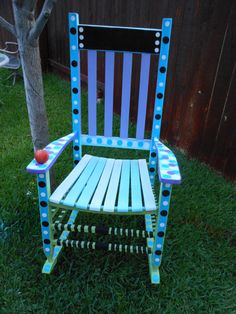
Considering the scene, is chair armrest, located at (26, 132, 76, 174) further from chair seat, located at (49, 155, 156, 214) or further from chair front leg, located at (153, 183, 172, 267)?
chair front leg, located at (153, 183, 172, 267)

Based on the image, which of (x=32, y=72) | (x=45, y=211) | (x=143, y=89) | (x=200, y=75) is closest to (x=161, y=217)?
(x=45, y=211)

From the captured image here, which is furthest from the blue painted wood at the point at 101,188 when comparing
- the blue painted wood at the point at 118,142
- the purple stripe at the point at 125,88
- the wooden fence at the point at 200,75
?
the wooden fence at the point at 200,75

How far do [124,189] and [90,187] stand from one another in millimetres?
157

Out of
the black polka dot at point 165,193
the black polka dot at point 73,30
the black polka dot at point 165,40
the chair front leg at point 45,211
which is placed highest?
the black polka dot at point 73,30

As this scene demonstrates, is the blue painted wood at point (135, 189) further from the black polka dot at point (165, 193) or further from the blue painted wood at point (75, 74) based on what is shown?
the blue painted wood at point (75, 74)

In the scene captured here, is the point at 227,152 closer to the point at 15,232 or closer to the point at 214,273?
the point at 214,273

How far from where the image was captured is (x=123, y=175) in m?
1.41

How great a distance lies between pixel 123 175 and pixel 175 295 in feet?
2.08

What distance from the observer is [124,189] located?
1.27 m

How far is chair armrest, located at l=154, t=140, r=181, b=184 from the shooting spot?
3.45 feet

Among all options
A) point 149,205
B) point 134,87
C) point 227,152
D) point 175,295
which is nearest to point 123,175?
point 149,205

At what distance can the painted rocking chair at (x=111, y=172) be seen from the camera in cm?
114

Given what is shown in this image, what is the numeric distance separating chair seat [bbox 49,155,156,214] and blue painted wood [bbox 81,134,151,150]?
0.30 feet

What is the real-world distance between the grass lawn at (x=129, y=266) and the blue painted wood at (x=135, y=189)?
419 millimetres
